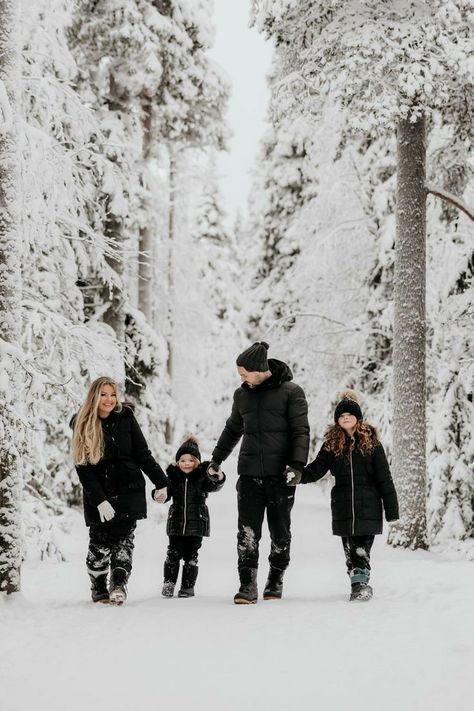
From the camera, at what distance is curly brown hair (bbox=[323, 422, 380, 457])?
23.7 ft

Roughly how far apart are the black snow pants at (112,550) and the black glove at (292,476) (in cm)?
153

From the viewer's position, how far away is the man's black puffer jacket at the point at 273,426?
7160 millimetres

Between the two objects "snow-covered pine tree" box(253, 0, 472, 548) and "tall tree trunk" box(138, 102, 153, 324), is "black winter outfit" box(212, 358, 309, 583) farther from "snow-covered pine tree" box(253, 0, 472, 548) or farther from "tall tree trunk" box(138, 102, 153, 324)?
"tall tree trunk" box(138, 102, 153, 324)

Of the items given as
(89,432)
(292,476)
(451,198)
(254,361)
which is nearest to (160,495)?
(89,432)

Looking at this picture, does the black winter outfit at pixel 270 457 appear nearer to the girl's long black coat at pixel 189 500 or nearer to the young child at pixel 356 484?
the young child at pixel 356 484

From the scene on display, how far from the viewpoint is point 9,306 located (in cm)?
748

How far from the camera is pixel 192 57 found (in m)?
18.2

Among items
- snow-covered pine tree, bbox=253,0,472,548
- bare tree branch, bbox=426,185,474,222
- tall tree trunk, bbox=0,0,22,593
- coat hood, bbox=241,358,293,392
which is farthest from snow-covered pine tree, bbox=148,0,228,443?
coat hood, bbox=241,358,293,392

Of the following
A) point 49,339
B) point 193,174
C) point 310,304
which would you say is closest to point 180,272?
point 193,174

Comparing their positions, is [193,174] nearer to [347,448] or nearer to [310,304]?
[310,304]

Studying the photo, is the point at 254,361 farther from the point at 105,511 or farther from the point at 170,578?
the point at 170,578

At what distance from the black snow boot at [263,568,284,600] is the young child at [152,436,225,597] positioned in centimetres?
78

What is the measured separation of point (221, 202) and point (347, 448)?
36210 millimetres

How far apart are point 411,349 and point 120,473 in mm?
5205
